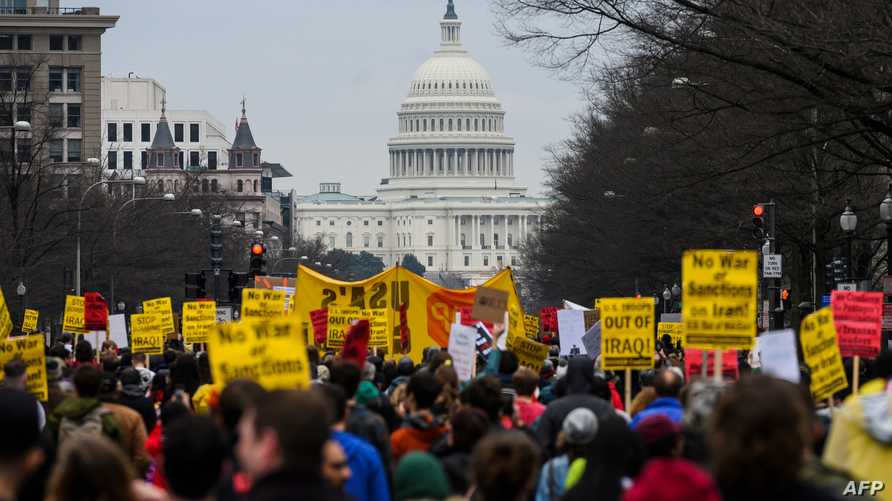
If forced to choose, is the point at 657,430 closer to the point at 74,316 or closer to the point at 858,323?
the point at 858,323

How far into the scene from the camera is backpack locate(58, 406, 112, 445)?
11.9 m

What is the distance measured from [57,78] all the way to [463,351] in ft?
326

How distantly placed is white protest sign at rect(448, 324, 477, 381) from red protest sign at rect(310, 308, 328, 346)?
343 inches

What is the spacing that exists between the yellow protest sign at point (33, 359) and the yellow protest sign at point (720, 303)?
4.36 meters

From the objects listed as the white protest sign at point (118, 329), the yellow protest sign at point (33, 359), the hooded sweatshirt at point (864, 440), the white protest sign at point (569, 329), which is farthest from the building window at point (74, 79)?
the hooded sweatshirt at point (864, 440)

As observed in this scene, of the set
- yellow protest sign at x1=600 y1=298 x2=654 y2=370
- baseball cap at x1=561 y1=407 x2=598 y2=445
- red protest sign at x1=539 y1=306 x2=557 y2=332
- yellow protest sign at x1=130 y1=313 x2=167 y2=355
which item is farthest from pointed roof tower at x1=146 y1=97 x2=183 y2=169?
baseball cap at x1=561 y1=407 x2=598 y2=445

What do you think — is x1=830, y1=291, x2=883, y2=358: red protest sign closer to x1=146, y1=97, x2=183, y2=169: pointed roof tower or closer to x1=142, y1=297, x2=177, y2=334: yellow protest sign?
x1=142, y1=297, x2=177, y2=334: yellow protest sign

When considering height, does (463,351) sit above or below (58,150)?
below

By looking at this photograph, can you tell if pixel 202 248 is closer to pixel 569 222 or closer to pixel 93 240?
pixel 569 222

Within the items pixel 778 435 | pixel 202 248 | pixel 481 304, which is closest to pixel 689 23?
pixel 481 304

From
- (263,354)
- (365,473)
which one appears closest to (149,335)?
(263,354)

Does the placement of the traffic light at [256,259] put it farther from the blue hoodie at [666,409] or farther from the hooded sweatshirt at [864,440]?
the hooded sweatshirt at [864,440]

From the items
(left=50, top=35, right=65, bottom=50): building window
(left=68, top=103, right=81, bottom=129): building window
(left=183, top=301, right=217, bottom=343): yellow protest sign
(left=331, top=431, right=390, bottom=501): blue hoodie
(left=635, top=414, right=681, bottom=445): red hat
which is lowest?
(left=331, top=431, right=390, bottom=501): blue hoodie

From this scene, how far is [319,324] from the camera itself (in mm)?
25016
